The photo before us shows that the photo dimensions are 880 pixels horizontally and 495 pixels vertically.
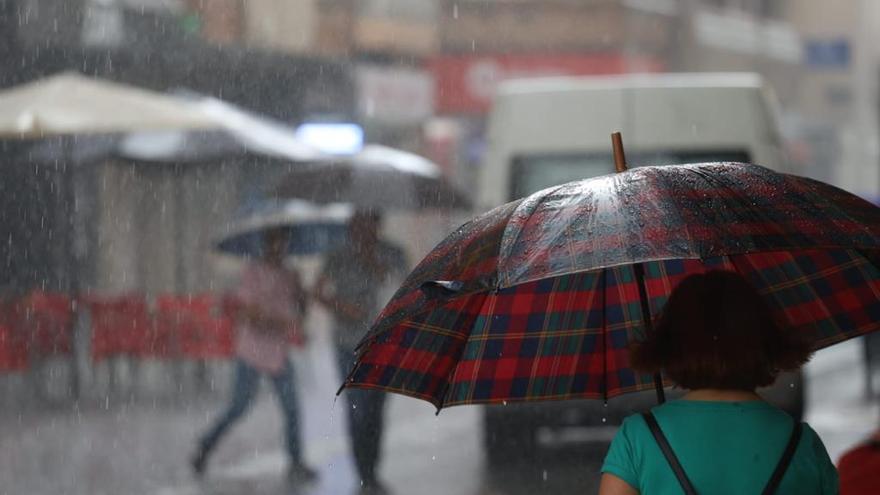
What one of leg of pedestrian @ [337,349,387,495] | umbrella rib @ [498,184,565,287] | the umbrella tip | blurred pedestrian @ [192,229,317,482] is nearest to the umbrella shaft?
the umbrella tip

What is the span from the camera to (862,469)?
13.7ft

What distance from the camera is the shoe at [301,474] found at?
8.25 meters

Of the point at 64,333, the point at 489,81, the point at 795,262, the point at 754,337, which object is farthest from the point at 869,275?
the point at 489,81

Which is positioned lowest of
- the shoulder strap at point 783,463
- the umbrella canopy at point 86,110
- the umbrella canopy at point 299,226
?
the umbrella canopy at point 299,226

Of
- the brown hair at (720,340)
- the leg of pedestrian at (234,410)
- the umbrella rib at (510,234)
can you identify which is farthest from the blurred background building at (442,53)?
the brown hair at (720,340)

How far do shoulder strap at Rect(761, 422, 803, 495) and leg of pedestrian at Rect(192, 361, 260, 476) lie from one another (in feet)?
19.3

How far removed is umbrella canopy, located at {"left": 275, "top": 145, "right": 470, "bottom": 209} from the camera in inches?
343

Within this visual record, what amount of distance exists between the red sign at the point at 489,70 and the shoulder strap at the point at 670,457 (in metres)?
14.1

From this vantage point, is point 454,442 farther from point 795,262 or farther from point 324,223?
point 795,262

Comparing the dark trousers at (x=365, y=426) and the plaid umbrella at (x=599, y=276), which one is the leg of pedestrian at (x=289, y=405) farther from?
the plaid umbrella at (x=599, y=276)

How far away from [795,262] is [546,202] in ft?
2.79

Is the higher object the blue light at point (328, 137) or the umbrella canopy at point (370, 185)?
the blue light at point (328, 137)

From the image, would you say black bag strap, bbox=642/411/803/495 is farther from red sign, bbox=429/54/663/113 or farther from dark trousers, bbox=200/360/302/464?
red sign, bbox=429/54/663/113

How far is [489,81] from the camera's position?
20375mm
